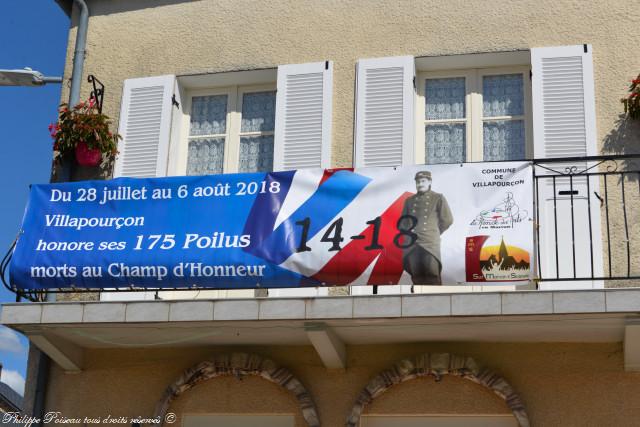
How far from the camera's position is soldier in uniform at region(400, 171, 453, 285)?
8.16 metres

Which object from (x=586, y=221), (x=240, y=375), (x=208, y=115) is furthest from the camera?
(x=208, y=115)

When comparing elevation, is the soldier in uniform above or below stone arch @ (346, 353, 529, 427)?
above

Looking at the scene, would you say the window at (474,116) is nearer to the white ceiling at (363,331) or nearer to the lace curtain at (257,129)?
the lace curtain at (257,129)

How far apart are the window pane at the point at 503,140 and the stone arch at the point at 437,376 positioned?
2.02m

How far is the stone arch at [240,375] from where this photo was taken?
8828 mm

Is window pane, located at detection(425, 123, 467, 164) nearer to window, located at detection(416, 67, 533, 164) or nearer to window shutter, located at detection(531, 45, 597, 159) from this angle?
window, located at detection(416, 67, 533, 164)

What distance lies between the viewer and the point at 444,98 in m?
→ 9.95

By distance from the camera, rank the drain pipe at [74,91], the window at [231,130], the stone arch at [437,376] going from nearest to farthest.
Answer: the stone arch at [437,376] → the drain pipe at [74,91] → the window at [231,130]

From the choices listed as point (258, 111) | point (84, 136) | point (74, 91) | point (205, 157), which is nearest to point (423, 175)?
point (258, 111)

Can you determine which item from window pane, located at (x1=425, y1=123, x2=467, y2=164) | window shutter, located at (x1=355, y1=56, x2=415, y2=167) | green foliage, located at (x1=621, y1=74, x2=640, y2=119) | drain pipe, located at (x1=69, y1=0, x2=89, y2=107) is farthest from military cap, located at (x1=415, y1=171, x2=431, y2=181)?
drain pipe, located at (x1=69, y1=0, x2=89, y2=107)

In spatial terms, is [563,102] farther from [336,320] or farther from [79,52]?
[79,52]

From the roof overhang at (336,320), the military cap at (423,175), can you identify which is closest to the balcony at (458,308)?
the roof overhang at (336,320)

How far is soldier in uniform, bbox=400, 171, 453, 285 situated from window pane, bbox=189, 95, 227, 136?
2.65 meters

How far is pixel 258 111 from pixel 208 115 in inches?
20.5
